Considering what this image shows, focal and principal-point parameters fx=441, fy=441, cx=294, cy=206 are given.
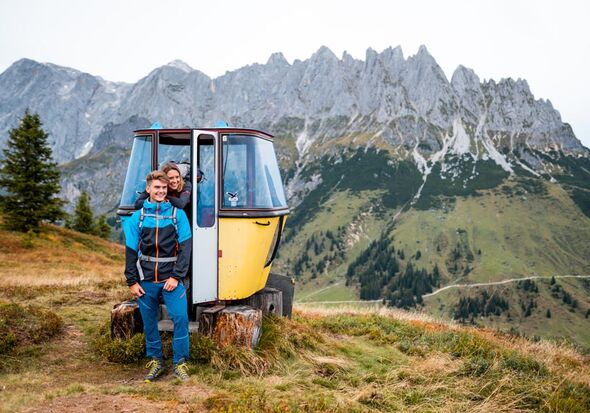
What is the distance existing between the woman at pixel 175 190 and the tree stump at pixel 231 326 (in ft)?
7.63

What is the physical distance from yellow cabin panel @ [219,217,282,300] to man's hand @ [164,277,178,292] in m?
1.71

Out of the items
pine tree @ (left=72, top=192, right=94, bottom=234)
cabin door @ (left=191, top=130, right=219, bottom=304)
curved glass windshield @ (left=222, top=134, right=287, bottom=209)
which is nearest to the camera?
cabin door @ (left=191, top=130, right=219, bottom=304)

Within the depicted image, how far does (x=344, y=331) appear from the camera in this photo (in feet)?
42.2

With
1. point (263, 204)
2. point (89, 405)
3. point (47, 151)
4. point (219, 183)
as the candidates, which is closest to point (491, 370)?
point (263, 204)

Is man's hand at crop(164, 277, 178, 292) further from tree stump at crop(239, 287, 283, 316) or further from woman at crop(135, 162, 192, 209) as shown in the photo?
tree stump at crop(239, 287, 283, 316)

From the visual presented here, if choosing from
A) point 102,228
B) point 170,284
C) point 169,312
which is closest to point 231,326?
point 169,312

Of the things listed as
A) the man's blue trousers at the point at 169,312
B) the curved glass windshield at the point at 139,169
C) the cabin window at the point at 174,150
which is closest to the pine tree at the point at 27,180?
the cabin window at the point at 174,150

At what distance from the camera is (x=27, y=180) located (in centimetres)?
3400

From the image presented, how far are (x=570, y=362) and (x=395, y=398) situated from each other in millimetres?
8777

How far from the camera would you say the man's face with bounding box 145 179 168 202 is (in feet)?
24.1

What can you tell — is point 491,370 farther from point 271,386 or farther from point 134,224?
point 134,224

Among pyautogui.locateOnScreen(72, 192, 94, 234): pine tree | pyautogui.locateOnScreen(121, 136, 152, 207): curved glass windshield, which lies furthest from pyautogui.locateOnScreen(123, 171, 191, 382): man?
pyautogui.locateOnScreen(72, 192, 94, 234): pine tree

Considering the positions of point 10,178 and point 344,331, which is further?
point 10,178

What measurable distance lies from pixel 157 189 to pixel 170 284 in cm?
160
